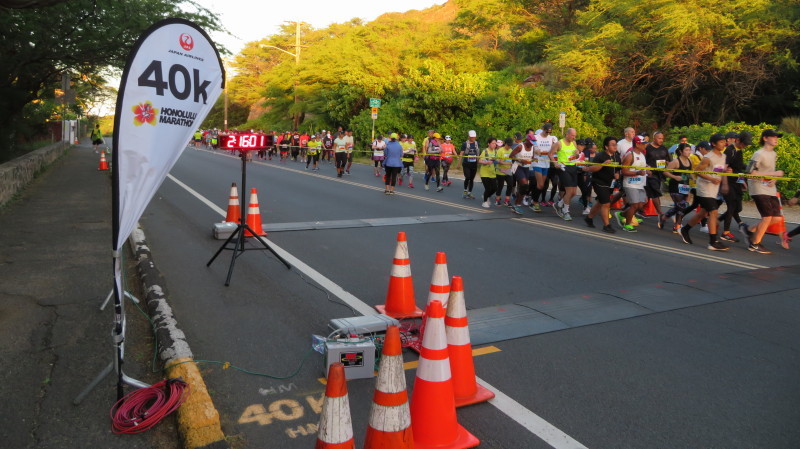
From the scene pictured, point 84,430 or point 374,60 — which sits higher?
point 374,60

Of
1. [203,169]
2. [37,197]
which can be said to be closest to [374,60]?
[203,169]

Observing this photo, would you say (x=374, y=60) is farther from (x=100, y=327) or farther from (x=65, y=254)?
(x=100, y=327)

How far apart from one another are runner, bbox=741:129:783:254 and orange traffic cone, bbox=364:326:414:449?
8433 mm

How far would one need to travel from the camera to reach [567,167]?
1271 centimetres

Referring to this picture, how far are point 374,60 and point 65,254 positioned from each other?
122ft

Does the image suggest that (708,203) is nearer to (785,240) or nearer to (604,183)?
(785,240)

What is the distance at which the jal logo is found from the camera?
416cm

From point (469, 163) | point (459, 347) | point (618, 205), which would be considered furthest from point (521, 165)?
point (459, 347)

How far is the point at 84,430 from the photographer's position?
363 centimetres

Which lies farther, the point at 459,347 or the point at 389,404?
the point at 459,347

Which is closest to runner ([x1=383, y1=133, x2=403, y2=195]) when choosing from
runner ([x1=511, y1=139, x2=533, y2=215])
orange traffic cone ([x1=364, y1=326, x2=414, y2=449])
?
runner ([x1=511, y1=139, x2=533, y2=215])

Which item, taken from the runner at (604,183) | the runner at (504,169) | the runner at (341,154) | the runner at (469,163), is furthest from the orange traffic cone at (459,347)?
the runner at (341,154)

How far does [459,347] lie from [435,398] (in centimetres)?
56

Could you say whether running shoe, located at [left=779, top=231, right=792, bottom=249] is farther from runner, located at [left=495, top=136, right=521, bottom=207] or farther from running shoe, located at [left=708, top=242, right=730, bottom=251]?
runner, located at [left=495, top=136, right=521, bottom=207]
